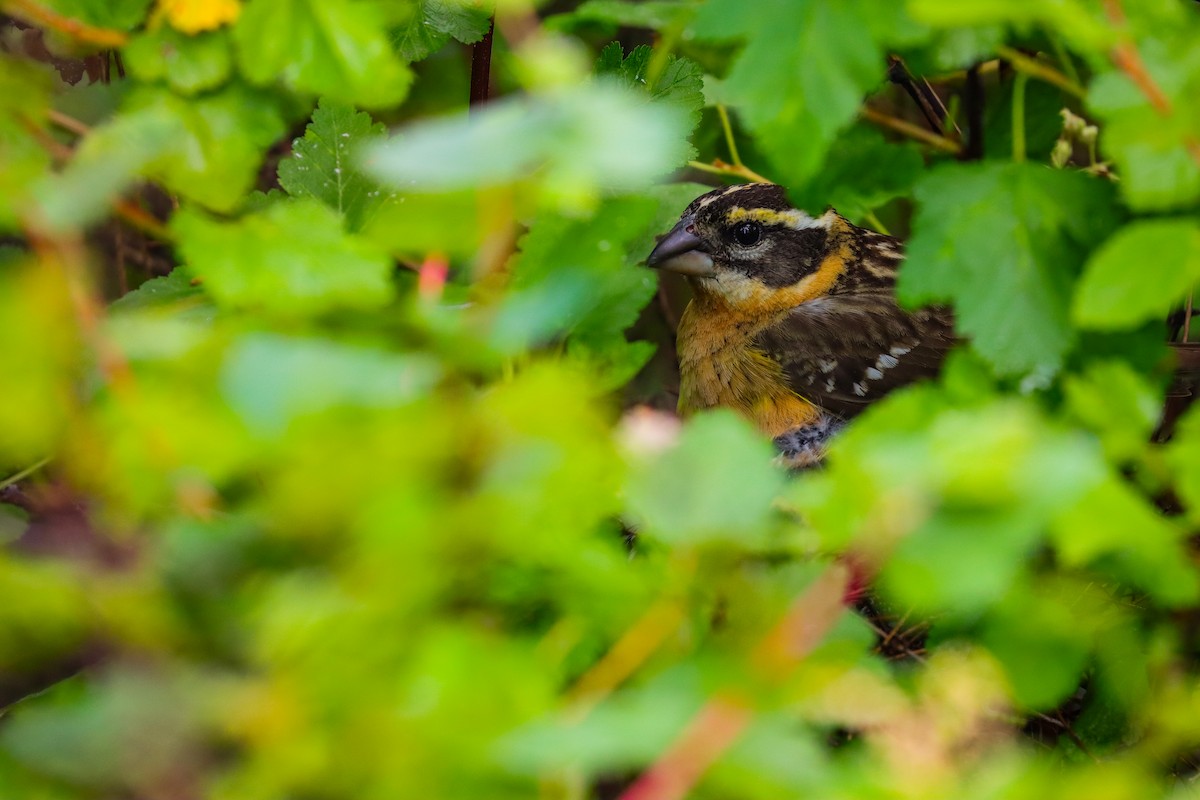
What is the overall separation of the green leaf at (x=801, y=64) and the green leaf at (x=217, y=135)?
49 centimetres

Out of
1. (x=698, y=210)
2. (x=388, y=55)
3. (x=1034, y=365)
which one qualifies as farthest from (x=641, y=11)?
(x=698, y=210)

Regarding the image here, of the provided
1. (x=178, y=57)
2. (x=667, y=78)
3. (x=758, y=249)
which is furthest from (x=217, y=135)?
(x=758, y=249)

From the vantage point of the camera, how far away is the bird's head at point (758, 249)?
3.49 meters

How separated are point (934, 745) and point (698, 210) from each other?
9.03 feet

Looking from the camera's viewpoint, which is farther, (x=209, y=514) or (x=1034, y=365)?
(x=1034, y=365)

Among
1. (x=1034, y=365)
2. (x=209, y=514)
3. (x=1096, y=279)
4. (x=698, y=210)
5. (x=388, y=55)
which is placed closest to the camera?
(x=209, y=514)

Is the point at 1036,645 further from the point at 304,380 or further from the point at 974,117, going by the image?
the point at 974,117

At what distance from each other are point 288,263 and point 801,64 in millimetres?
636

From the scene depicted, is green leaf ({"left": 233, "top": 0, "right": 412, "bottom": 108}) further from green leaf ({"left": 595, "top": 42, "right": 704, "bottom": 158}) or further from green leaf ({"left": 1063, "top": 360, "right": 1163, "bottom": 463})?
green leaf ({"left": 1063, "top": 360, "right": 1163, "bottom": 463})

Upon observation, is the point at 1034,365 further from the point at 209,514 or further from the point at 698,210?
the point at 698,210

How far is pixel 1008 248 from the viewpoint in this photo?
4.89 ft

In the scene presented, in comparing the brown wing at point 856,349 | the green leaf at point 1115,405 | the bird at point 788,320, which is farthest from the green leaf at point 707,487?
the brown wing at point 856,349

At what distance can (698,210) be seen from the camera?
11.4 feet

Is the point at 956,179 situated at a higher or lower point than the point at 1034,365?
higher
